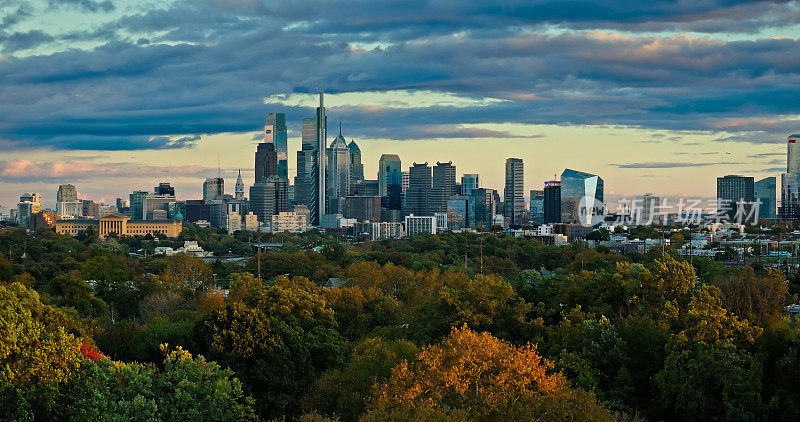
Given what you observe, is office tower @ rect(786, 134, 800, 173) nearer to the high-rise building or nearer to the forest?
the high-rise building

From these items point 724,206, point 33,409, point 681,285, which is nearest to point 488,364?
point 33,409

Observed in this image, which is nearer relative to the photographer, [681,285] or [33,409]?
[33,409]

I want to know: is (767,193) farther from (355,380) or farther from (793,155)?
(355,380)

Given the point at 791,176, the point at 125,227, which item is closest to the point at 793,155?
the point at 791,176

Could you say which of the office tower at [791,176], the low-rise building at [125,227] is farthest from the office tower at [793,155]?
the low-rise building at [125,227]

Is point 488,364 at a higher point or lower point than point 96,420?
higher

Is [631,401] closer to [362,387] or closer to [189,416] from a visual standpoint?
[362,387]

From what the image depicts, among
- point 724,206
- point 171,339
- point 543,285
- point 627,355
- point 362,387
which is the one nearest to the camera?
point 362,387

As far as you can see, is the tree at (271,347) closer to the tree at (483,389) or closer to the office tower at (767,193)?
the tree at (483,389)
